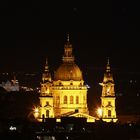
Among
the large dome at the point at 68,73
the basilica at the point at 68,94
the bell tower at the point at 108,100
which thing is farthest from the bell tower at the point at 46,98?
the bell tower at the point at 108,100

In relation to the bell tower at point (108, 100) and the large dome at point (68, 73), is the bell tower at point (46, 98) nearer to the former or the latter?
the large dome at point (68, 73)

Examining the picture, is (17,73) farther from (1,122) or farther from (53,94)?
(1,122)

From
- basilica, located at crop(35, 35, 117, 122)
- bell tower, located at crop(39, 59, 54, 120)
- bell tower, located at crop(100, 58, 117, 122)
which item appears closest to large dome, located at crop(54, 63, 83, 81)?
basilica, located at crop(35, 35, 117, 122)

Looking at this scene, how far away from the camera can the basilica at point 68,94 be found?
110938mm

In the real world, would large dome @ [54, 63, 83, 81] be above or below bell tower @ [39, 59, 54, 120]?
above

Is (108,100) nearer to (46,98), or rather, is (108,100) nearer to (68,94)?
(68,94)

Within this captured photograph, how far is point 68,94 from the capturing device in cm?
11244

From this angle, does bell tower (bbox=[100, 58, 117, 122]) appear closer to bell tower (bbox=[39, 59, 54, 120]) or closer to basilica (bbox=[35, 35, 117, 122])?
basilica (bbox=[35, 35, 117, 122])

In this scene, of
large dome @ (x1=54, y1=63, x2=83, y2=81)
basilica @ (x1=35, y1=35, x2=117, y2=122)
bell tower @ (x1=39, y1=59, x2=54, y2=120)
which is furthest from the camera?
large dome @ (x1=54, y1=63, x2=83, y2=81)

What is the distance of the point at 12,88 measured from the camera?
5635 inches

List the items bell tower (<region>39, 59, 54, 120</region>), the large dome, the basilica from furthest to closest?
1. the large dome
2. the basilica
3. bell tower (<region>39, 59, 54, 120</region>)

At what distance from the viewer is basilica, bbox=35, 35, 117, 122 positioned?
111 m

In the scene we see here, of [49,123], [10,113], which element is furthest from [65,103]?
[49,123]

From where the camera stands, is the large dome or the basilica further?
the large dome
